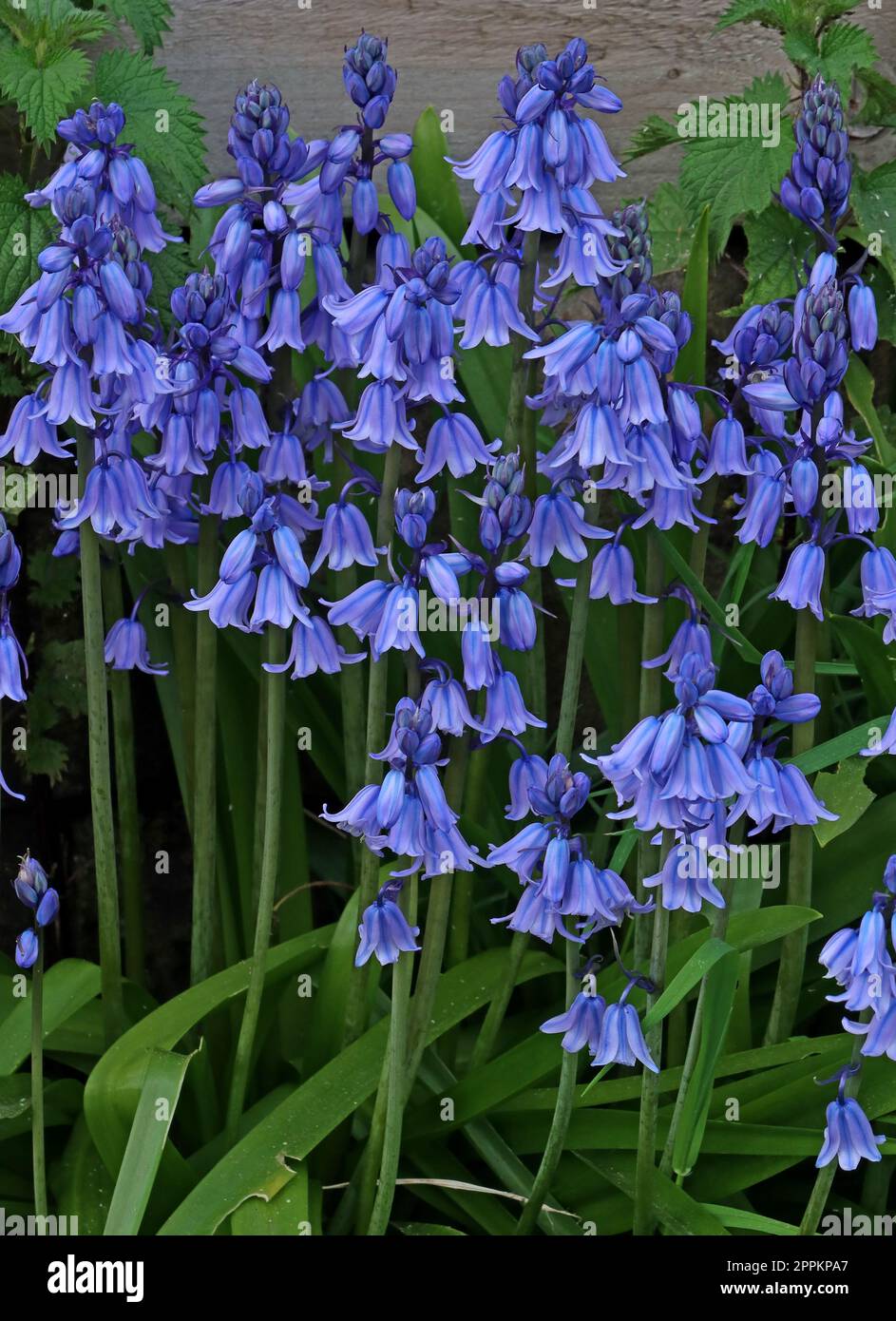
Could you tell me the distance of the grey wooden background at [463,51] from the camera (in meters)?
3.69

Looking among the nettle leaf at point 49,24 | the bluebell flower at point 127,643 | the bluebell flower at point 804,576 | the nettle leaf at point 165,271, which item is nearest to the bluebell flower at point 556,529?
the bluebell flower at point 804,576

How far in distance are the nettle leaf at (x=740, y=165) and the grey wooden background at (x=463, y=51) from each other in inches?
40.1

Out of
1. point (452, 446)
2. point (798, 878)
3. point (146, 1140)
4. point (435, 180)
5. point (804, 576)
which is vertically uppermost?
point (435, 180)

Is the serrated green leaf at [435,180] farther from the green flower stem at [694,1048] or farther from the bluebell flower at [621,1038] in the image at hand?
the bluebell flower at [621,1038]

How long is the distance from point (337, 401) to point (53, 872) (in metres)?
1.76

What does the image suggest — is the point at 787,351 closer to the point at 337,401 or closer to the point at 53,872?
the point at 337,401

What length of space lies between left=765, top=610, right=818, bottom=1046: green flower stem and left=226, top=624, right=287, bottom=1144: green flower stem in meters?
0.92

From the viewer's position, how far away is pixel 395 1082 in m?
2.22

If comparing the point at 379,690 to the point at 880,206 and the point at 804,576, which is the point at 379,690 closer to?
the point at 804,576

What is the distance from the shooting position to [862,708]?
3.41 meters

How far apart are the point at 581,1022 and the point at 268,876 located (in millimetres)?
628

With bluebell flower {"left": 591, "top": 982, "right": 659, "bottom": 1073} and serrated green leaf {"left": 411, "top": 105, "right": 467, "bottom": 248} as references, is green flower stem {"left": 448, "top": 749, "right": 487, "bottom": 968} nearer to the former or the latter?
bluebell flower {"left": 591, "top": 982, "right": 659, "bottom": 1073}

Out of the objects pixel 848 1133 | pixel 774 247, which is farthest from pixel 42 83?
pixel 848 1133

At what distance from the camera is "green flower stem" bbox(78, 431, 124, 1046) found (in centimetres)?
238
